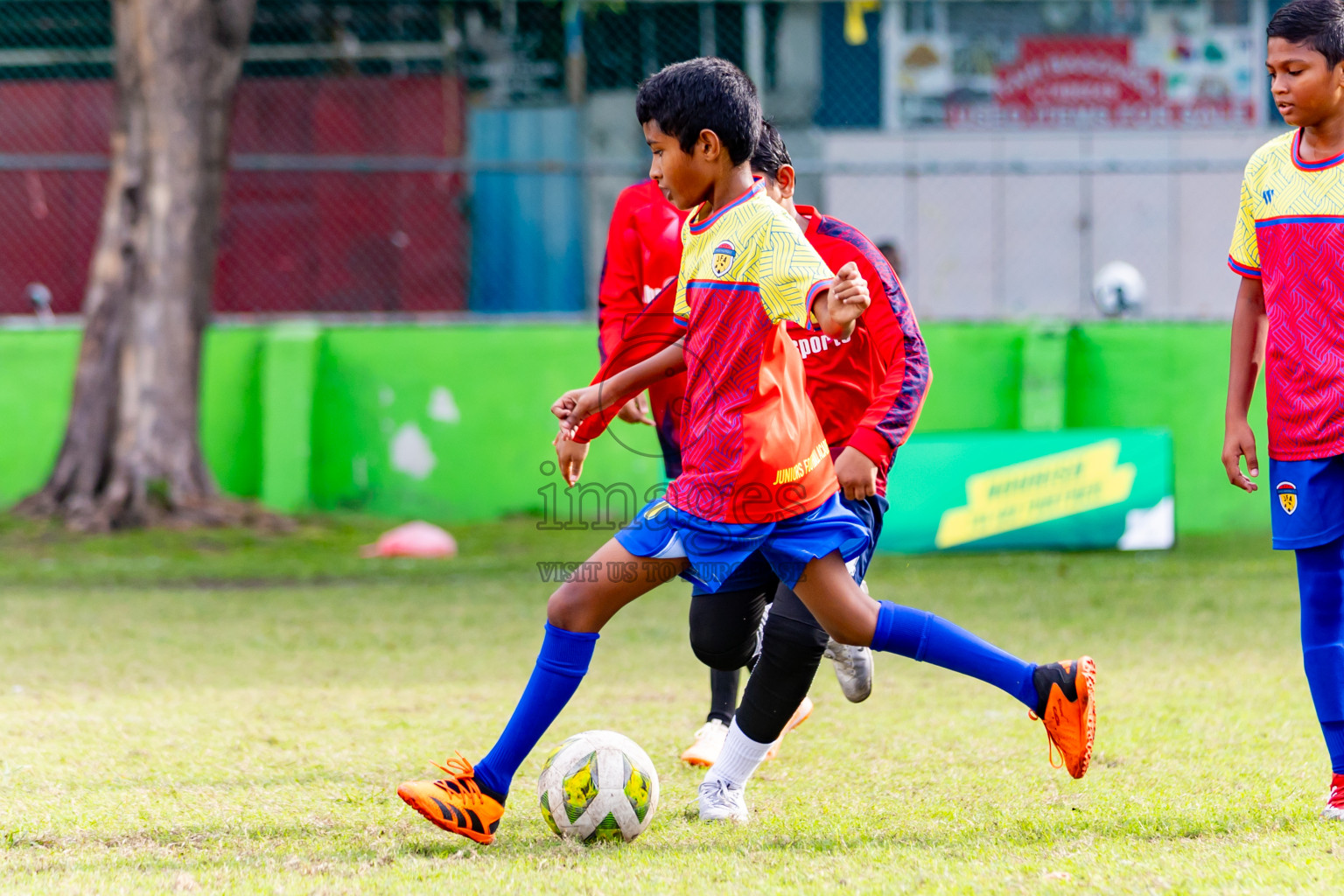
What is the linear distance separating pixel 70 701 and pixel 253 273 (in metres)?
10.1

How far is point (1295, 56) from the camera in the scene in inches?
117

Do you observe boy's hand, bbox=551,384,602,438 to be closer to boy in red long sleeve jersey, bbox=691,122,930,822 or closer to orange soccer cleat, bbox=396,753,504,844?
boy in red long sleeve jersey, bbox=691,122,930,822

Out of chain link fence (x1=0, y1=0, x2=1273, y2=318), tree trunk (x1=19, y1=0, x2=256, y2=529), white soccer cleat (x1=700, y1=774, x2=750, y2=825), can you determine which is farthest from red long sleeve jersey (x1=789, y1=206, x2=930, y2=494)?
chain link fence (x1=0, y1=0, x2=1273, y2=318)

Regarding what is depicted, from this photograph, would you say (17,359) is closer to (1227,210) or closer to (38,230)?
(38,230)

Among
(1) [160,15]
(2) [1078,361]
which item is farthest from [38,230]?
(2) [1078,361]

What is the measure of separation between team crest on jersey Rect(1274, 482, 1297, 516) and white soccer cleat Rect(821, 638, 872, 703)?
1.12 meters

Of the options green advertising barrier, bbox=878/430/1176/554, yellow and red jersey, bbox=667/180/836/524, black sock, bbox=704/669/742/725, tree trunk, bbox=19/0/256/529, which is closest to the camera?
yellow and red jersey, bbox=667/180/836/524

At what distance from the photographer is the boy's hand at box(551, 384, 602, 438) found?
307 cm

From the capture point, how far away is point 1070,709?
117 inches

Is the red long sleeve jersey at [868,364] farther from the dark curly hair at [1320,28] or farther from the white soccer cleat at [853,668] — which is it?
the dark curly hair at [1320,28]

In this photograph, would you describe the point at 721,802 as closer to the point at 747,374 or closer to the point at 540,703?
the point at 540,703

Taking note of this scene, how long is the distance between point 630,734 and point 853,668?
85 cm

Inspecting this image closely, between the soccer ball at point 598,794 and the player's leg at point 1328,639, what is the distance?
60.0 inches

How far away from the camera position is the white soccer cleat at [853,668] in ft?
12.3
